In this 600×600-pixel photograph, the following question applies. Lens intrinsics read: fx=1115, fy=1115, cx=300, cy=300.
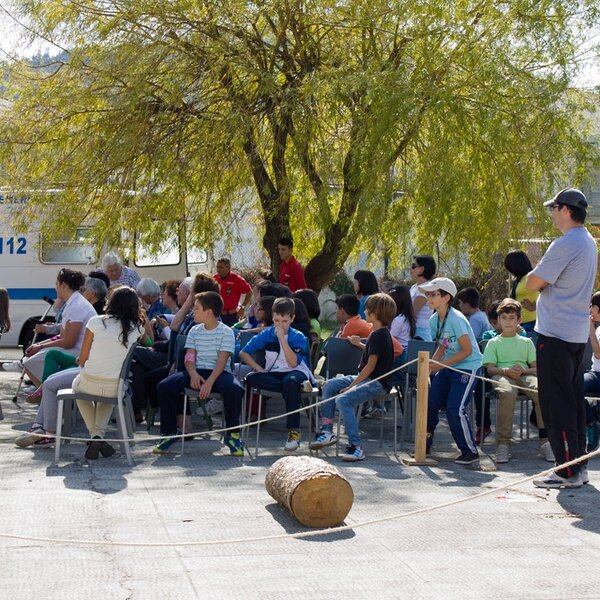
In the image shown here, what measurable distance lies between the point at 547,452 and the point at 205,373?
3.04 meters

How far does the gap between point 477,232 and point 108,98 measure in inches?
185

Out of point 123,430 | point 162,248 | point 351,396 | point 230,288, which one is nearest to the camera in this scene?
point 123,430

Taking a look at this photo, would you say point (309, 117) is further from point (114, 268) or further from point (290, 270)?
point (114, 268)

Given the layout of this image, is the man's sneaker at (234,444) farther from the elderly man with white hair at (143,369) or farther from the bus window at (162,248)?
the bus window at (162,248)

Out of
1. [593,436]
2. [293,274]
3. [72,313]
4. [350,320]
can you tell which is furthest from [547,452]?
[293,274]

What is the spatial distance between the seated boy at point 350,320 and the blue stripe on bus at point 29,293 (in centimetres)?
813

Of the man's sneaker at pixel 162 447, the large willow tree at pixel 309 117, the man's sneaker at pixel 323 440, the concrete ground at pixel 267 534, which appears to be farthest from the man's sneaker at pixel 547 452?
the large willow tree at pixel 309 117

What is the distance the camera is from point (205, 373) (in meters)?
9.84

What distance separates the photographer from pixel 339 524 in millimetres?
6797

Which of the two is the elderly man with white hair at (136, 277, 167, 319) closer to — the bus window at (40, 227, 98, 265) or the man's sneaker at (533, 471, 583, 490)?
the bus window at (40, 227, 98, 265)

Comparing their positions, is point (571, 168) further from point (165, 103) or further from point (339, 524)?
point (339, 524)

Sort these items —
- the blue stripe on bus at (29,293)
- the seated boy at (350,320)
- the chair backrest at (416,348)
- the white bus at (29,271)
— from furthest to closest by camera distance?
the blue stripe on bus at (29,293), the white bus at (29,271), the seated boy at (350,320), the chair backrest at (416,348)

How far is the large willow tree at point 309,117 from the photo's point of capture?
1243cm

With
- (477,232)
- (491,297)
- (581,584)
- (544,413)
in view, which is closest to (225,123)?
(477,232)
